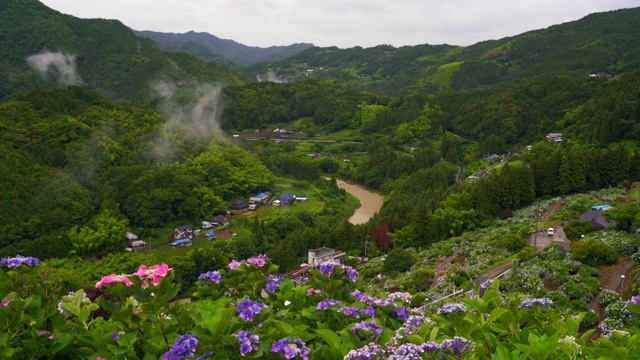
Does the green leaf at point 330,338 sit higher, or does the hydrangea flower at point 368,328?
the green leaf at point 330,338

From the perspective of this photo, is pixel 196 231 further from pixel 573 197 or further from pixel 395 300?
pixel 395 300

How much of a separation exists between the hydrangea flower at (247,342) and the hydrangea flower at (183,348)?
0.58ft

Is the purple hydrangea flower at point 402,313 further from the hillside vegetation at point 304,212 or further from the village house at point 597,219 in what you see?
the village house at point 597,219

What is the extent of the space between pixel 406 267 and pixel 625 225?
24.5 ft

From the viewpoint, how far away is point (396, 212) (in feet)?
81.1

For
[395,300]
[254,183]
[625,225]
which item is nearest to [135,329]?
[395,300]

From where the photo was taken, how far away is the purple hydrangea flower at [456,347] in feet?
6.72

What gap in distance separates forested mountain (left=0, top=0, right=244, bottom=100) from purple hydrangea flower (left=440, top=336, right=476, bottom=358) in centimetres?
6242

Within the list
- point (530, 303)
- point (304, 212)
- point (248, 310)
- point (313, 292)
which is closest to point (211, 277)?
point (313, 292)

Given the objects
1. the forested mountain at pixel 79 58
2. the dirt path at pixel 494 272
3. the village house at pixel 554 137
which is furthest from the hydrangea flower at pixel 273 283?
the forested mountain at pixel 79 58

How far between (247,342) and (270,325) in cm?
42

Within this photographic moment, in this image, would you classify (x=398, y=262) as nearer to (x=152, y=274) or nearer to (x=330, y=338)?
(x=152, y=274)

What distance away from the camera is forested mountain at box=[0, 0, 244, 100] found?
6109 cm

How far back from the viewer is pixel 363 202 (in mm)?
35312
